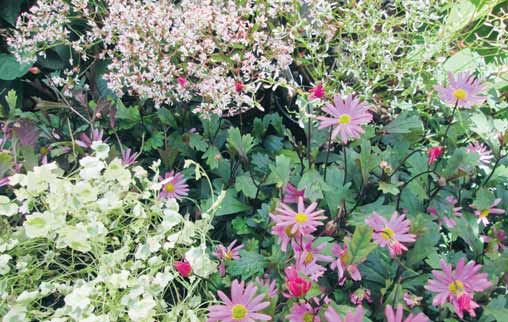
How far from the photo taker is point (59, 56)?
1.63 m

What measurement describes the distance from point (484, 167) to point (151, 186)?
0.62 meters

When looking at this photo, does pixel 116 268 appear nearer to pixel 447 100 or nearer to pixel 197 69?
pixel 197 69

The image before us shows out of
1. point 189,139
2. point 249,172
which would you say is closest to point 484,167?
point 249,172

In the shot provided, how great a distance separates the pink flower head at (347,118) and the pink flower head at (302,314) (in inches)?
10.2

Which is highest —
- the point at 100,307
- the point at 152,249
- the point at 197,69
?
the point at 197,69

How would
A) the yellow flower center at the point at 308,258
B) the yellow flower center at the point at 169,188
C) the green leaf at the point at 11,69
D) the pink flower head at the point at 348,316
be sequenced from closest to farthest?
the pink flower head at the point at 348,316 < the yellow flower center at the point at 308,258 < the yellow flower center at the point at 169,188 < the green leaf at the point at 11,69

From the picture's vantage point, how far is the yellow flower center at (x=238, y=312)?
0.70 meters

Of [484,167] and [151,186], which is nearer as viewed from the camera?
[151,186]

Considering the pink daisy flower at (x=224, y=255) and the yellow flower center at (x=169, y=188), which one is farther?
the yellow flower center at (x=169, y=188)

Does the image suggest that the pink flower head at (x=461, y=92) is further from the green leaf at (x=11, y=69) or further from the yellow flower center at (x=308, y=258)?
the green leaf at (x=11, y=69)

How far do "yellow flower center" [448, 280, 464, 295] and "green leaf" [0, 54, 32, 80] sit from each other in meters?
1.34

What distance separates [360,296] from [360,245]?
0.11 metres

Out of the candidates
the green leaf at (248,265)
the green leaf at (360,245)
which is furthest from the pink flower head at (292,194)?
the green leaf at (360,245)

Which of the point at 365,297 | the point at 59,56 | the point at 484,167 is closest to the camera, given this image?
the point at 365,297
